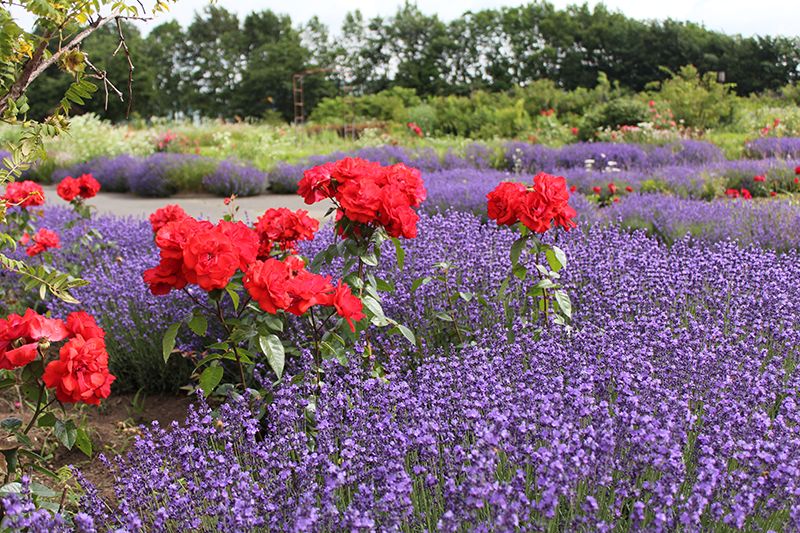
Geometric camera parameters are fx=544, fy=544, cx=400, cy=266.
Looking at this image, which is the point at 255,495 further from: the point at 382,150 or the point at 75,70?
the point at 382,150

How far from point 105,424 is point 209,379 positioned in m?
1.19

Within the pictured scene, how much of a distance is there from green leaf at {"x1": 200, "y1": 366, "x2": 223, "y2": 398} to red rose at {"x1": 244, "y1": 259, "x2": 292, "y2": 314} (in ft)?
1.27

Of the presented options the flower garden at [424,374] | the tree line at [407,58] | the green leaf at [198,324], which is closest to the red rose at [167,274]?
the flower garden at [424,374]

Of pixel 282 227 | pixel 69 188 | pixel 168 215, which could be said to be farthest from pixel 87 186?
pixel 282 227

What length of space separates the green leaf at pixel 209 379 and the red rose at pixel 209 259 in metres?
0.40

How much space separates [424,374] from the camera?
1918mm

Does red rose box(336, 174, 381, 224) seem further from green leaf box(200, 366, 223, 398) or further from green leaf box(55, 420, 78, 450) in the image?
green leaf box(55, 420, 78, 450)

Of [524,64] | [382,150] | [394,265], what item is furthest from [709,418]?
[524,64]

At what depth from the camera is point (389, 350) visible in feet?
8.11

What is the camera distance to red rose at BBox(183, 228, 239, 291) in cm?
162

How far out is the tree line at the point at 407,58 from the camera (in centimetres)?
3384

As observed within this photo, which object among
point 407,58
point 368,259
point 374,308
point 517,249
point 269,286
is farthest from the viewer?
point 407,58

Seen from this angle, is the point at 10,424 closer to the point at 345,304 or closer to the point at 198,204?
the point at 345,304

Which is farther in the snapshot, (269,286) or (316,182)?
(316,182)
